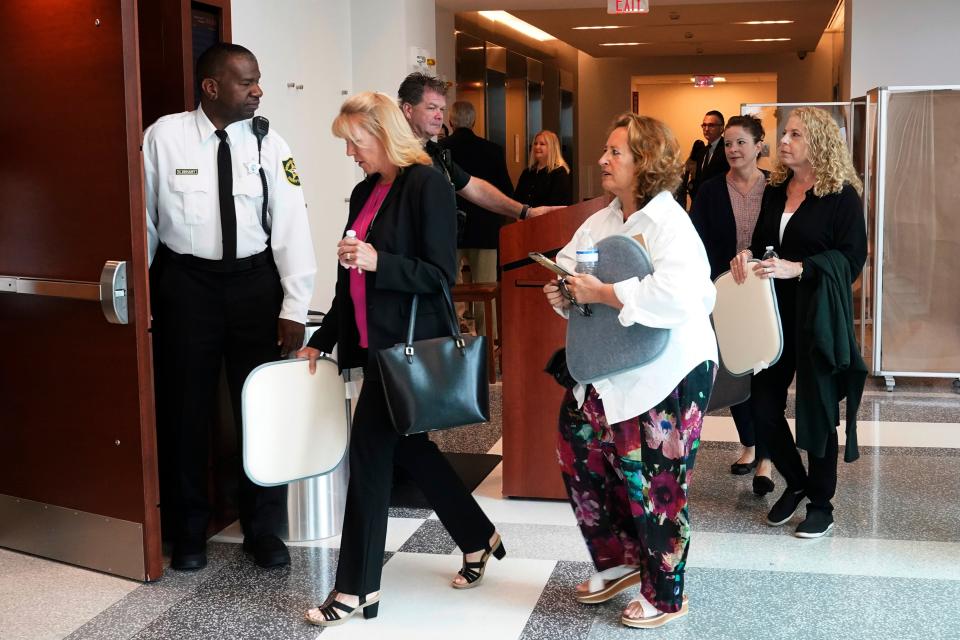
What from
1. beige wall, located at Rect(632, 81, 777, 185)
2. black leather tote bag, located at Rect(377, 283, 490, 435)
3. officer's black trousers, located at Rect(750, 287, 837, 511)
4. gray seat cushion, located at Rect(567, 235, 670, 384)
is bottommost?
officer's black trousers, located at Rect(750, 287, 837, 511)

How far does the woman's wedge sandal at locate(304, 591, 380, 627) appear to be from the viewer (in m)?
2.96

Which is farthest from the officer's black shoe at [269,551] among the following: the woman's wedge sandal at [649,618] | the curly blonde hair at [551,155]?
the curly blonde hair at [551,155]

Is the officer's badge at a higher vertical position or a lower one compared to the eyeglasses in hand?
higher

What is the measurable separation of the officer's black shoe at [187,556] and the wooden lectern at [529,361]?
1.22 m

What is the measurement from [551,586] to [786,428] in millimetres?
1128

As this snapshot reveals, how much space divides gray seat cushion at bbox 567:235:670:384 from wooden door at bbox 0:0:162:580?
1.36 metres

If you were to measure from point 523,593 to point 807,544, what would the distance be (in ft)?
3.57

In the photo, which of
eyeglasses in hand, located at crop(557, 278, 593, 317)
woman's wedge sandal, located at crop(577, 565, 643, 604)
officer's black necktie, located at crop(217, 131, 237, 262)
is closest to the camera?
eyeglasses in hand, located at crop(557, 278, 593, 317)

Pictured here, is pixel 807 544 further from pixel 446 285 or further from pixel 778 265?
pixel 446 285

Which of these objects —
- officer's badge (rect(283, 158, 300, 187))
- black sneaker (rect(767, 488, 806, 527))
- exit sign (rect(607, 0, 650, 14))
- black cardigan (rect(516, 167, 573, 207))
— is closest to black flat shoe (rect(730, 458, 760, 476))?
black sneaker (rect(767, 488, 806, 527))

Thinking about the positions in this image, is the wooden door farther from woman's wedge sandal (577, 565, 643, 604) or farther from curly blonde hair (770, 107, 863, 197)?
curly blonde hair (770, 107, 863, 197)

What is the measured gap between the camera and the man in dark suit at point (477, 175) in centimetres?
643

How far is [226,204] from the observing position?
11.1 ft

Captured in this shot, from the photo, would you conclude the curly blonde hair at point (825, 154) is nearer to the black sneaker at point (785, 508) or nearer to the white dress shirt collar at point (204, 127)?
the black sneaker at point (785, 508)
